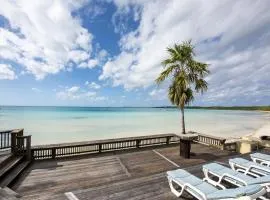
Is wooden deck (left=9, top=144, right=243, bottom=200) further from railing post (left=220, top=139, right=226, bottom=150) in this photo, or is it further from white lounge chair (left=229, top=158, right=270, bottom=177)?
white lounge chair (left=229, top=158, right=270, bottom=177)

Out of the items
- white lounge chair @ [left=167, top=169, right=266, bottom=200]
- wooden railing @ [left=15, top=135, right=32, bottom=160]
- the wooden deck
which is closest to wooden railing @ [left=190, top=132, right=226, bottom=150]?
the wooden deck

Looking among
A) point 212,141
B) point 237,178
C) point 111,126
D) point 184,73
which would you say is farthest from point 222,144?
point 111,126

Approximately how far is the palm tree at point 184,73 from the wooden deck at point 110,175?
8.52ft

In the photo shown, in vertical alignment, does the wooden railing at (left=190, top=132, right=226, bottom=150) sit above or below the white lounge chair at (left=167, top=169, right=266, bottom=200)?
below

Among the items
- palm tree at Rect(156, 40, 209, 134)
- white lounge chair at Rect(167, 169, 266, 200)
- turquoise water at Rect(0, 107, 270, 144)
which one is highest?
palm tree at Rect(156, 40, 209, 134)

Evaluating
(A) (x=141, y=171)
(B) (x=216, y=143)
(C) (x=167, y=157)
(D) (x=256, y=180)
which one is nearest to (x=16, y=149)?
(A) (x=141, y=171)

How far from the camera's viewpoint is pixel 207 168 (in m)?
4.14

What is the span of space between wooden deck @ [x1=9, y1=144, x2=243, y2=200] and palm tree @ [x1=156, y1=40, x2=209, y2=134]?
260 cm

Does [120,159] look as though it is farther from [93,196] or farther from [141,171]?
[93,196]

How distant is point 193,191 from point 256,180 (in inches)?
49.3

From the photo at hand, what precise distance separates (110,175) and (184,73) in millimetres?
5727

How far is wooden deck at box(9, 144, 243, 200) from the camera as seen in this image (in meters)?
3.62

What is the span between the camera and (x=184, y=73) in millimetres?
8680

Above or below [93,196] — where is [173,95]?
above
